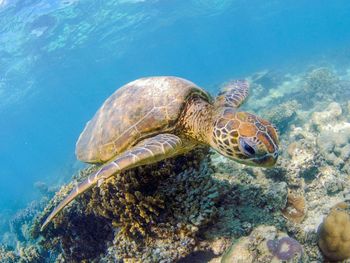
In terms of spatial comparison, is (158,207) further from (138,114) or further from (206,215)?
(138,114)

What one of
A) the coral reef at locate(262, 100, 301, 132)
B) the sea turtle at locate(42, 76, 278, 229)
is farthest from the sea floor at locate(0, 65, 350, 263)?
the coral reef at locate(262, 100, 301, 132)

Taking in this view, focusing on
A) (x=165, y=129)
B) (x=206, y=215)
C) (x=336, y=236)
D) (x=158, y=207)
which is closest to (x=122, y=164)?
(x=158, y=207)

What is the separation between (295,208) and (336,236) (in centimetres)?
110

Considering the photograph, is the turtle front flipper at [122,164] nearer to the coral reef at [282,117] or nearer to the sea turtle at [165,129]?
the sea turtle at [165,129]

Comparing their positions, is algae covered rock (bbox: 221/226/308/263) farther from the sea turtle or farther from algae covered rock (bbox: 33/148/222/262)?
the sea turtle

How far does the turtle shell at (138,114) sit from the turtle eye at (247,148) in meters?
1.14

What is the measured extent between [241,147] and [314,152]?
126 inches

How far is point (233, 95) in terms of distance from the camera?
4.77 meters

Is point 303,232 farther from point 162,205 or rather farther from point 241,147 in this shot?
point 162,205

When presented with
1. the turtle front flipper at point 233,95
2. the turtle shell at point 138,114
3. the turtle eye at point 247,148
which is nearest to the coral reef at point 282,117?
the turtle front flipper at point 233,95

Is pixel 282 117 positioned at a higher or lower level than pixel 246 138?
lower

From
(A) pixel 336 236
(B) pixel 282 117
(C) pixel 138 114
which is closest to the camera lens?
(A) pixel 336 236

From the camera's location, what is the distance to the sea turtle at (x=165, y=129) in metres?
3.09

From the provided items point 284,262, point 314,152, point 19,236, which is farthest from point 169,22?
point 284,262
